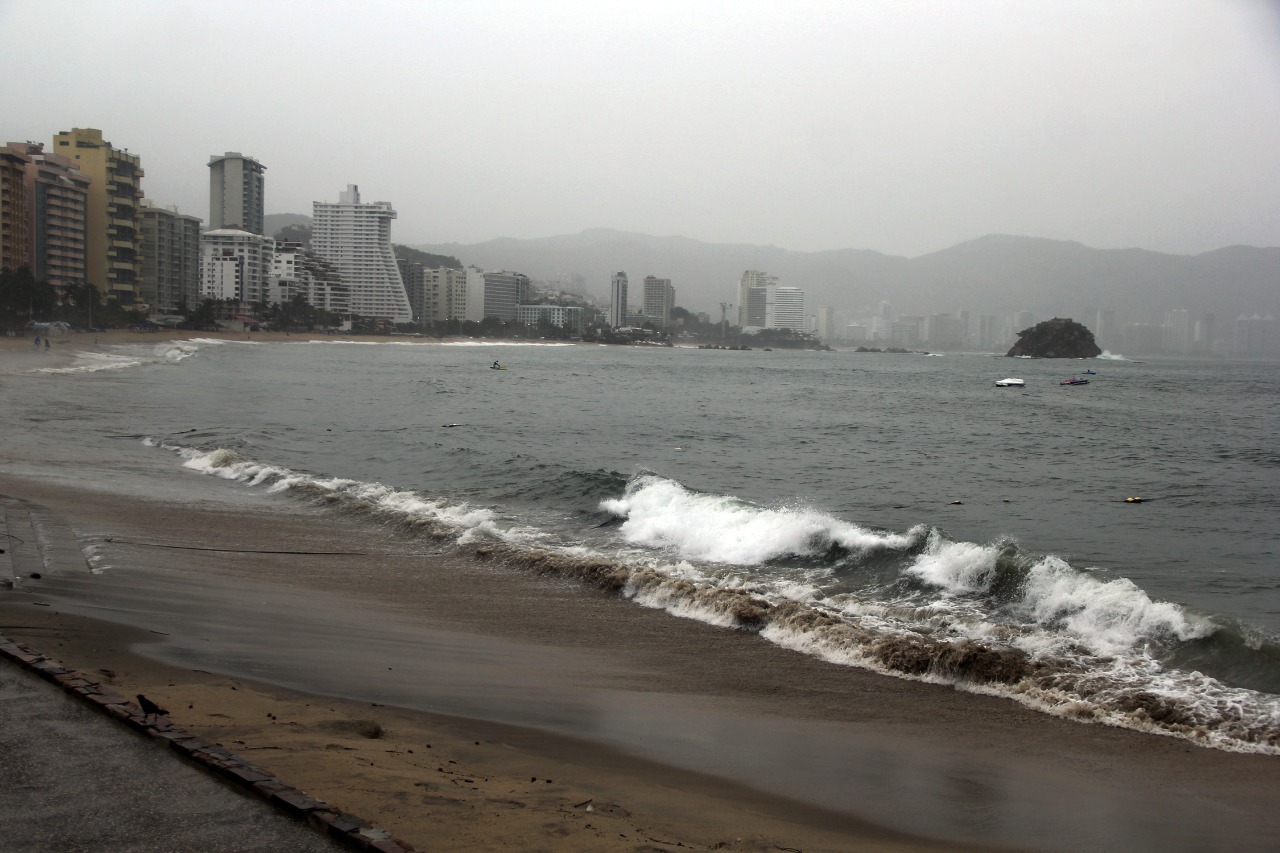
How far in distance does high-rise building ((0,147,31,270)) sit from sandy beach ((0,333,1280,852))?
120 meters

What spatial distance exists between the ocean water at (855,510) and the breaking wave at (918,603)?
4 centimetres

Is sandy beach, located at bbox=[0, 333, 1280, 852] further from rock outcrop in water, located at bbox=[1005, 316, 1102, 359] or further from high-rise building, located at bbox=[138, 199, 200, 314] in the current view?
rock outcrop in water, located at bbox=[1005, 316, 1102, 359]

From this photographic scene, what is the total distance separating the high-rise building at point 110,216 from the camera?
12775 cm

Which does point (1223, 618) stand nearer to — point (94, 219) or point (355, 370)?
point (355, 370)

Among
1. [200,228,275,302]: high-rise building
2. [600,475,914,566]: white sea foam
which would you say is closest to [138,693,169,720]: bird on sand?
[600,475,914,566]: white sea foam

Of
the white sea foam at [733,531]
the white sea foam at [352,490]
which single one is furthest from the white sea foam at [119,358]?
the white sea foam at [733,531]

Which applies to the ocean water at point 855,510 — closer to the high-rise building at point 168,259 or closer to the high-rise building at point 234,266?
the high-rise building at point 168,259

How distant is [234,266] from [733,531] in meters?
182

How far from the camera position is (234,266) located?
177 metres

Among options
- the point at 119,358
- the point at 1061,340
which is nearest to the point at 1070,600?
the point at 119,358

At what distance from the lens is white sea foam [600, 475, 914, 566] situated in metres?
13.9

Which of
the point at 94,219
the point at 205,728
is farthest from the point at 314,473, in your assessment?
the point at 94,219

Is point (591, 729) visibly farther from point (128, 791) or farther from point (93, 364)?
point (93, 364)

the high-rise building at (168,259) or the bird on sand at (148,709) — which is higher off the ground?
the high-rise building at (168,259)
